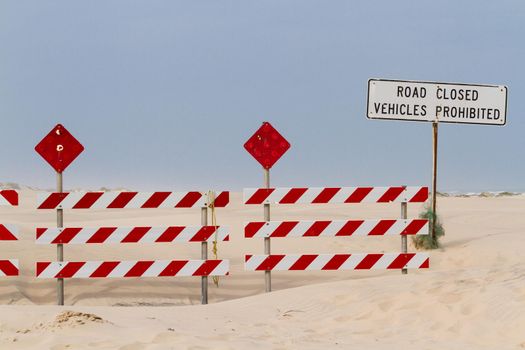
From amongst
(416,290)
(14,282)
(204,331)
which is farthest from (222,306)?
(14,282)

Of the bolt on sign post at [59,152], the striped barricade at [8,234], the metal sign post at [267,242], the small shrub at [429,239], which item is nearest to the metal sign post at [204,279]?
the metal sign post at [267,242]

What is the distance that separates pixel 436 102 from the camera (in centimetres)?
1300

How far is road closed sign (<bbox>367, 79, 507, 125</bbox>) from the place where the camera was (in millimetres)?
12742

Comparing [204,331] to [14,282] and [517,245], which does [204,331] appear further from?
[517,245]

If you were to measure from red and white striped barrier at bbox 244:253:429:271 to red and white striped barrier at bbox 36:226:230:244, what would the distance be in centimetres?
73

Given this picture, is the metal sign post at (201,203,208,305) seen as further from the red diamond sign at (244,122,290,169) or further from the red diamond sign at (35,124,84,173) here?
the red diamond sign at (35,124,84,173)

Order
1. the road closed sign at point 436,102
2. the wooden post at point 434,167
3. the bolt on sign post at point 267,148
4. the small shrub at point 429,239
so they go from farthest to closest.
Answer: the small shrub at point 429,239
the wooden post at point 434,167
the road closed sign at point 436,102
the bolt on sign post at point 267,148

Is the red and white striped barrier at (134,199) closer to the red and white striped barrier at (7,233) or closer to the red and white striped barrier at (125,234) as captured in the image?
the red and white striped barrier at (125,234)

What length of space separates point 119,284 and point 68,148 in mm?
2271

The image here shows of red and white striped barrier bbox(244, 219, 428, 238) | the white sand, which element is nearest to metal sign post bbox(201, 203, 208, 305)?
the white sand

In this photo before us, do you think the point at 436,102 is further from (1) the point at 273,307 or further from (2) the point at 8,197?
(2) the point at 8,197

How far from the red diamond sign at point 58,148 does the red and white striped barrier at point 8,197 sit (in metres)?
0.69

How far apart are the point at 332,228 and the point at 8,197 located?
15.4ft

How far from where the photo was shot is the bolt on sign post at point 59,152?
10.3 metres
